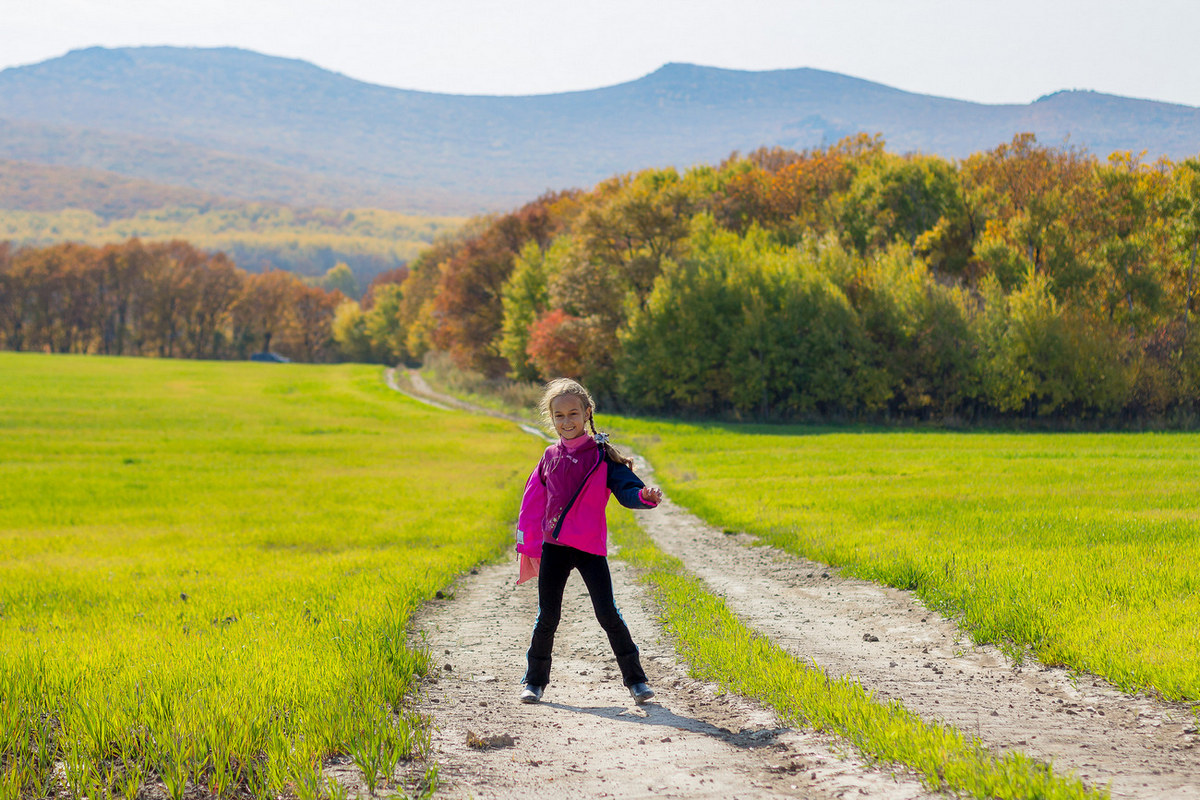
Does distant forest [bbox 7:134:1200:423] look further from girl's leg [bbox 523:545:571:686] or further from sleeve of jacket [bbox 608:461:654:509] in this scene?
girl's leg [bbox 523:545:571:686]

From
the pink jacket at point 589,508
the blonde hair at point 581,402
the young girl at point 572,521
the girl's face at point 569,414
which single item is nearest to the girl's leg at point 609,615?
the young girl at point 572,521

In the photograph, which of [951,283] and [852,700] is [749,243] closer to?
[951,283]

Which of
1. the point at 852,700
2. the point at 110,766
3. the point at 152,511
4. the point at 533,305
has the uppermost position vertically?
the point at 533,305

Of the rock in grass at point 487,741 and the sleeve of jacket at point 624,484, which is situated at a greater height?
the sleeve of jacket at point 624,484

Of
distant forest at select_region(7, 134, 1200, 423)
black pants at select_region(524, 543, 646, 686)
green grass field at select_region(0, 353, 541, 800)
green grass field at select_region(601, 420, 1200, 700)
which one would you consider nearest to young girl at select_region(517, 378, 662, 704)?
black pants at select_region(524, 543, 646, 686)

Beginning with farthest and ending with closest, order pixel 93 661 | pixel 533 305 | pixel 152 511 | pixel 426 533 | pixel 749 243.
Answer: pixel 533 305
pixel 749 243
pixel 152 511
pixel 426 533
pixel 93 661

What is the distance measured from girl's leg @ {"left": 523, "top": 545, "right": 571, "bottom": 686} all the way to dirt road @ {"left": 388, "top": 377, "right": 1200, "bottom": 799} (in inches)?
9.7

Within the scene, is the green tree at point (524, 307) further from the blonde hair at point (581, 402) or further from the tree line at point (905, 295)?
the blonde hair at point (581, 402)

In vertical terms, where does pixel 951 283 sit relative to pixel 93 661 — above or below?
above

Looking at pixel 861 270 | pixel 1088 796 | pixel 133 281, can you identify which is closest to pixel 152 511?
pixel 1088 796

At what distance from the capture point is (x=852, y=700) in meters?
5.37

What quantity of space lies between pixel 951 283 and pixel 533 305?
2764 centimetres

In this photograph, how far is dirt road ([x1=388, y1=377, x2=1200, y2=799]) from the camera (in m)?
4.39

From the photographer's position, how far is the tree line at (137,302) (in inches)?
4067
